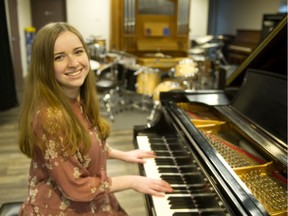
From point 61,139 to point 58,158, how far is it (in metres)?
0.08

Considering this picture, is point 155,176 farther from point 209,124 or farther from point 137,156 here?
point 209,124

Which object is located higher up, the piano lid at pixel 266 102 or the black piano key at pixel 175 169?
the piano lid at pixel 266 102

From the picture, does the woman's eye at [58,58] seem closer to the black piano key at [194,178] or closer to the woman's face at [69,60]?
the woman's face at [69,60]

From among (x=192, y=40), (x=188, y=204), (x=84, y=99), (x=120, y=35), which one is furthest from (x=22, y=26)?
(x=188, y=204)

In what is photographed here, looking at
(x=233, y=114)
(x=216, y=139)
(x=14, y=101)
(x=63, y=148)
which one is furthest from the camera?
(x=14, y=101)

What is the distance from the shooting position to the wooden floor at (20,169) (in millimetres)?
2934

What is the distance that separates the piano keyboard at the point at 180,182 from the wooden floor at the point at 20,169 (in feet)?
3.83

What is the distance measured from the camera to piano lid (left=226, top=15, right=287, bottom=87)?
198cm

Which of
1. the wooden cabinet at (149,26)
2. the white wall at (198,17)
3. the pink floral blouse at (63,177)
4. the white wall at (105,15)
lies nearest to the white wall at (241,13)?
the white wall at (105,15)

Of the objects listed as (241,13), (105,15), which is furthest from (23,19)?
(241,13)

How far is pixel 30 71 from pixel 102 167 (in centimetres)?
54

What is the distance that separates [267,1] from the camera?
831cm

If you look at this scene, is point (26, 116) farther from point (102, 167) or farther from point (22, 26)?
point (22, 26)

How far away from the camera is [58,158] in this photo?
1195mm
